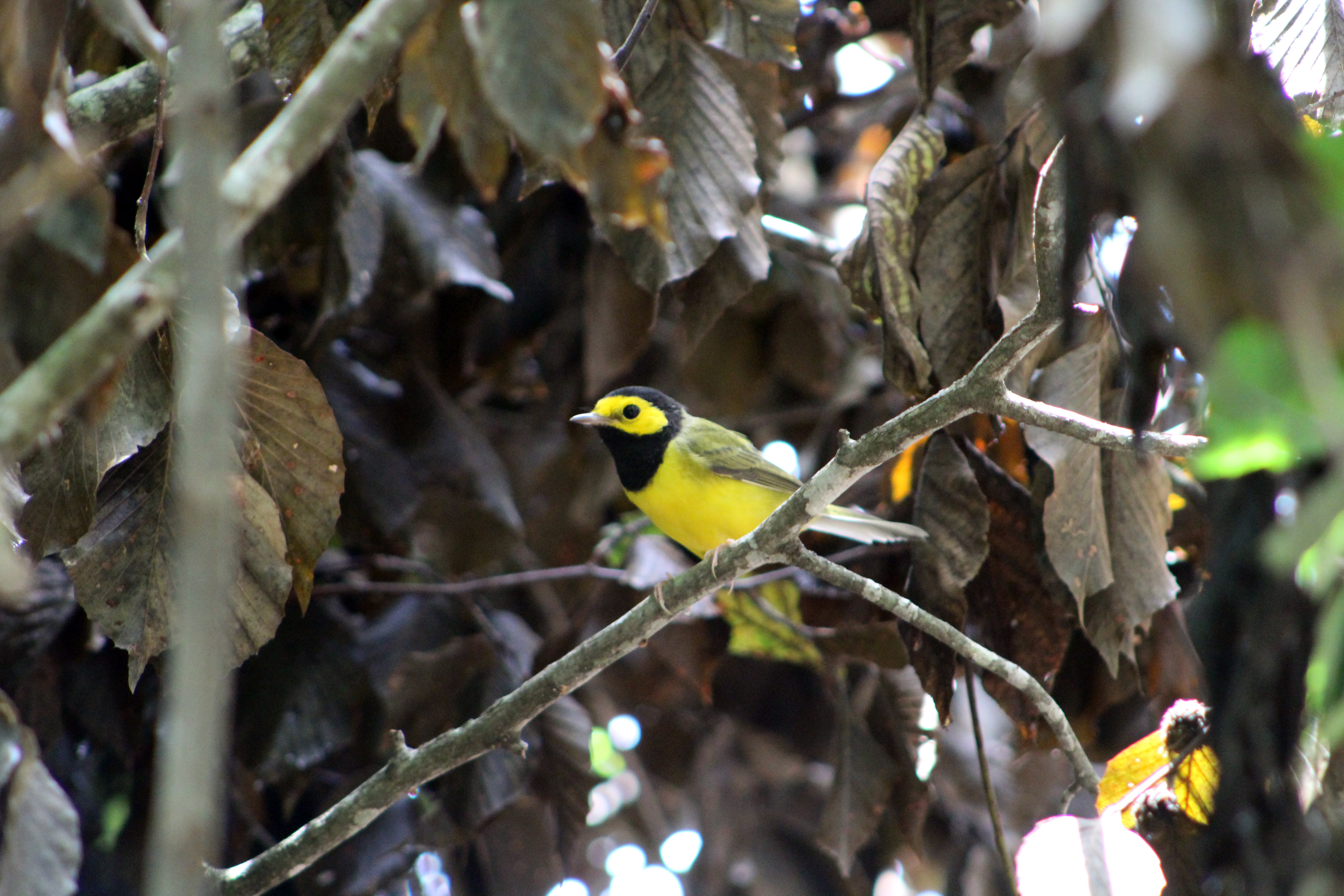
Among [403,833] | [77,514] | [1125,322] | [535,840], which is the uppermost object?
[1125,322]

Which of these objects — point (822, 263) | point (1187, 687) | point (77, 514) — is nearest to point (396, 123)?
point (822, 263)

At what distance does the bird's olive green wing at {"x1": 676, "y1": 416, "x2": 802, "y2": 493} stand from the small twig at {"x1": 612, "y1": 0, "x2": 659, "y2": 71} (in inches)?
92.2

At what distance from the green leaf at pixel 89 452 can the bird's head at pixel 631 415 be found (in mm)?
2622

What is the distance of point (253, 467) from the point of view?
2.56 m

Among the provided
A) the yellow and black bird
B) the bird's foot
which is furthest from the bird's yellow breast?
the bird's foot

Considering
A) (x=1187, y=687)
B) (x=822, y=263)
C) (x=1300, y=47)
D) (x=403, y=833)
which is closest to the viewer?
(x=1300, y=47)

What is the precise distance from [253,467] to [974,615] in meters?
2.23

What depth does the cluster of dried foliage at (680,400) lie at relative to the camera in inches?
49.4

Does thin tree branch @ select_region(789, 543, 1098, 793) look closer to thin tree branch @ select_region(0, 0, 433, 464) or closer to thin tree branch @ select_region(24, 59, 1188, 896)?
thin tree branch @ select_region(24, 59, 1188, 896)

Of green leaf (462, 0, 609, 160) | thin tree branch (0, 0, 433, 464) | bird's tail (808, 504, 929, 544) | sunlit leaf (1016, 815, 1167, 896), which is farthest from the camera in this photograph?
bird's tail (808, 504, 929, 544)

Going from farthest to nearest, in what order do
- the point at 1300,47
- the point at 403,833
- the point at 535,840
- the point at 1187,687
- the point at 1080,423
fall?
1. the point at 535,840
2. the point at 403,833
3. the point at 1187,687
4. the point at 1300,47
5. the point at 1080,423

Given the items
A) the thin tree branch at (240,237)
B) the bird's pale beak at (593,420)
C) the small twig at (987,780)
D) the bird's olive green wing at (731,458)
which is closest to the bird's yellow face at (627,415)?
the bird's pale beak at (593,420)

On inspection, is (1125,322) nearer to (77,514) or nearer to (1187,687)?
(77,514)

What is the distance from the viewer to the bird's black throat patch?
491 cm
